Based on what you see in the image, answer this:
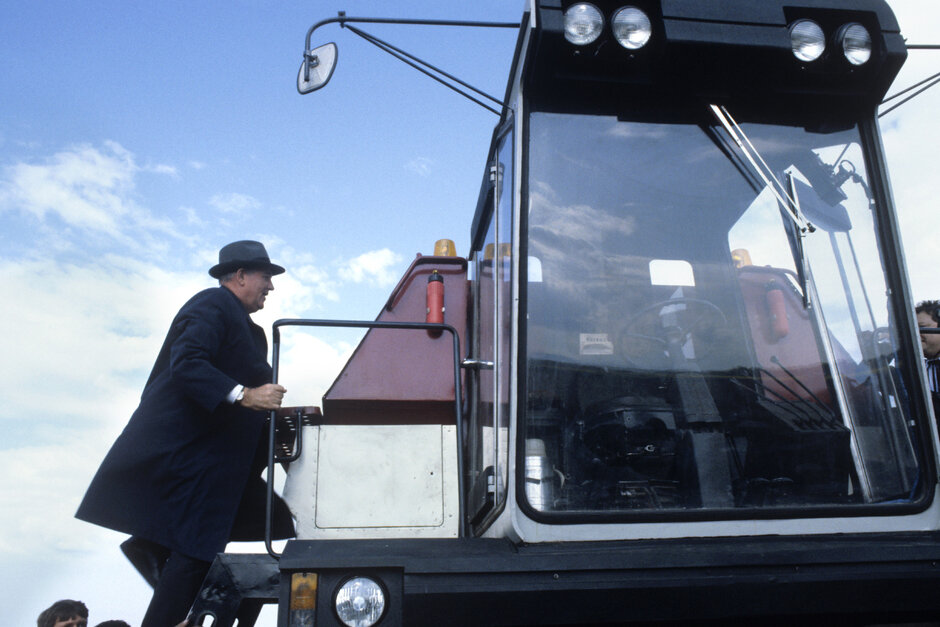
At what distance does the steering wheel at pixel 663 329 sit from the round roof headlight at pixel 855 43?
1026mm

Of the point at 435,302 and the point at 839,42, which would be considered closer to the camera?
the point at 839,42

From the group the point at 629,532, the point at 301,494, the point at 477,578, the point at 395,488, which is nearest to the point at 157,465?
the point at 301,494

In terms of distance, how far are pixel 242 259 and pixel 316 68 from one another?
52.1 inches

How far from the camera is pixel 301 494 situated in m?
3.08

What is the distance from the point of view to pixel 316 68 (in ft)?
9.95

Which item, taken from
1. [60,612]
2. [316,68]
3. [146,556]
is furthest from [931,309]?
[60,612]

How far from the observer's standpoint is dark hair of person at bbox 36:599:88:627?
177 inches

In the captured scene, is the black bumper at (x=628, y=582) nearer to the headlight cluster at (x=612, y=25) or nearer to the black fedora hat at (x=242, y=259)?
the headlight cluster at (x=612, y=25)

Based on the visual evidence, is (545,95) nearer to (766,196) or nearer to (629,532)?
(766,196)

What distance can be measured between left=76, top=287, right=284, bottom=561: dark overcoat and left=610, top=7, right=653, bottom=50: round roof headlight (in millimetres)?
2093

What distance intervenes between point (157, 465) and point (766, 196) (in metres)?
2.72

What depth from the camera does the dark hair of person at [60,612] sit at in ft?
14.7

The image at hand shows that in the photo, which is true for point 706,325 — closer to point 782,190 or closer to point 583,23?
point 782,190

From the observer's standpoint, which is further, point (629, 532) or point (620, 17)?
point (620, 17)
